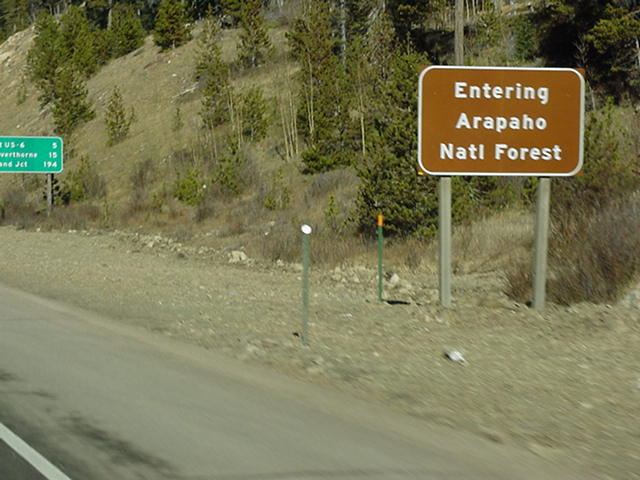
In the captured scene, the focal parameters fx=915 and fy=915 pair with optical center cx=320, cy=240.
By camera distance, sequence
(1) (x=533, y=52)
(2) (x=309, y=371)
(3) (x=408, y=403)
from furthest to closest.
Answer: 1. (1) (x=533, y=52)
2. (2) (x=309, y=371)
3. (3) (x=408, y=403)

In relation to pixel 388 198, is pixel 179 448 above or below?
below

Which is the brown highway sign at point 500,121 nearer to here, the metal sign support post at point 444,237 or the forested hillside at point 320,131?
the metal sign support post at point 444,237

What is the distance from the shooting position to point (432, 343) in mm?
11141

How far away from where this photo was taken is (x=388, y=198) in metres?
25.5

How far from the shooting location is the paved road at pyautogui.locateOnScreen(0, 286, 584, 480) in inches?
233

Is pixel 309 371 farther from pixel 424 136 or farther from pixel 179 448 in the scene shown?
pixel 424 136

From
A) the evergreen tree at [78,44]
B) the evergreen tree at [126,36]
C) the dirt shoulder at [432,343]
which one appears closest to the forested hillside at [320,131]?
the evergreen tree at [78,44]

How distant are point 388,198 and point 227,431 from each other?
19.0 m

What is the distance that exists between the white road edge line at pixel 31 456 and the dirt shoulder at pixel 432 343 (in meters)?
3.08

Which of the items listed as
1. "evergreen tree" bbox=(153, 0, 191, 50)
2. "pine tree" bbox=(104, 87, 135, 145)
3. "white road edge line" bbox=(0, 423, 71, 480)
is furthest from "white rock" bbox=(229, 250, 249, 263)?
"evergreen tree" bbox=(153, 0, 191, 50)

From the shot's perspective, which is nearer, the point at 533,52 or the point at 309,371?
the point at 309,371

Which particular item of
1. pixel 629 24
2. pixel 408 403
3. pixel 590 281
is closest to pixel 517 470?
pixel 408 403

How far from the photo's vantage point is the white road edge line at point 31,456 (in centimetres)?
572

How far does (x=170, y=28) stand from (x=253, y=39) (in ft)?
65.1
